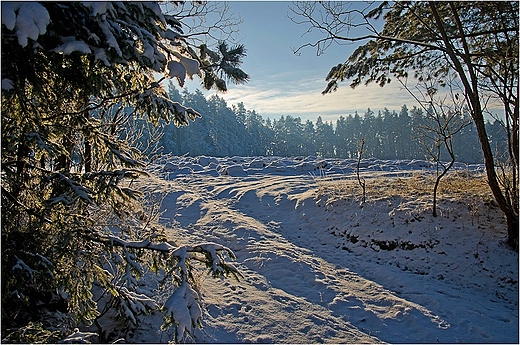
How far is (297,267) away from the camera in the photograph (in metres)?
6.05

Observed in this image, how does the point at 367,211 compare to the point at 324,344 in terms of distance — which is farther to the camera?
the point at 367,211

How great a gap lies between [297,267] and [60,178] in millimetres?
4786

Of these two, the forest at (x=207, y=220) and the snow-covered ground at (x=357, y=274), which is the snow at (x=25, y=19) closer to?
the forest at (x=207, y=220)

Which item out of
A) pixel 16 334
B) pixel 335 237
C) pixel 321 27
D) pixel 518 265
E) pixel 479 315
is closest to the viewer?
pixel 16 334

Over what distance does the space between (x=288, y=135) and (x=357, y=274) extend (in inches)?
2791

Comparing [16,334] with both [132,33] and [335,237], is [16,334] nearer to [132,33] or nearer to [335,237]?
[132,33]

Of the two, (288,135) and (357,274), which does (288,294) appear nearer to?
(357,274)

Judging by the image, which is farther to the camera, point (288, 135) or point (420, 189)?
point (288, 135)

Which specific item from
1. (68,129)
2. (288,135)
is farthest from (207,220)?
(288,135)

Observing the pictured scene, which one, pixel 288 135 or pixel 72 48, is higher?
pixel 288 135

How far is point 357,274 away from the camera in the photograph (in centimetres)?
603

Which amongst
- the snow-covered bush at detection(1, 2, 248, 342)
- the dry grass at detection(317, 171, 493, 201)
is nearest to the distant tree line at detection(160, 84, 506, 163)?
the dry grass at detection(317, 171, 493, 201)

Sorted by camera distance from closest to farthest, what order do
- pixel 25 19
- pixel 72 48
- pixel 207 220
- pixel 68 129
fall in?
pixel 25 19
pixel 72 48
pixel 68 129
pixel 207 220

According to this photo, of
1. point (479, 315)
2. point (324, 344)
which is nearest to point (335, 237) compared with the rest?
point (479, 315)
